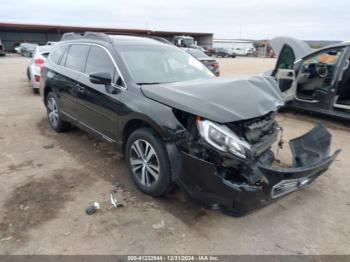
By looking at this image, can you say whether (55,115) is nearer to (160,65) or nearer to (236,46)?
(160,65)

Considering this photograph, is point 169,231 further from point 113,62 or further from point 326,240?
point 113,62

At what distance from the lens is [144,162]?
325cm

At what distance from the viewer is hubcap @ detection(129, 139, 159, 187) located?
3.12 m

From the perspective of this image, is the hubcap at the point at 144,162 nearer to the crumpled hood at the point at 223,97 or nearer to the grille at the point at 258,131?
the crumpled hood at the point at 223,97

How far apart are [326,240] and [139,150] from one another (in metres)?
2.02

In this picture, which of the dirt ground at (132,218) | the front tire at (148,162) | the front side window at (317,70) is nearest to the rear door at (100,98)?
the front tire at (148,162)

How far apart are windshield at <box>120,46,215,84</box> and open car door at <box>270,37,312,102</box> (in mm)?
3401

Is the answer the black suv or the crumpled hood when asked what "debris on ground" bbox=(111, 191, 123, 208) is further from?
the crumpled hood

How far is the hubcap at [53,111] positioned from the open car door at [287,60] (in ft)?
16.1

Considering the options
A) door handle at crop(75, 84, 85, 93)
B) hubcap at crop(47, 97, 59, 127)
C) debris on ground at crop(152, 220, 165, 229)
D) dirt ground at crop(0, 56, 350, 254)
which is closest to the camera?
dirt ground at crop(0, 56, 350, 254)

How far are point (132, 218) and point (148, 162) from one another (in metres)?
0.60

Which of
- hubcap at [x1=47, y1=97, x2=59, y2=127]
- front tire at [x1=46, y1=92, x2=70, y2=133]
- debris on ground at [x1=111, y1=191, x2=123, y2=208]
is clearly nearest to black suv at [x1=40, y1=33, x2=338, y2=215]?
debris on ground at [x1=111, y1=191, x2=123, y2=208]

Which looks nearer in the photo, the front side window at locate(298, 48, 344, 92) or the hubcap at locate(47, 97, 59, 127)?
the hubcap at locate(47, 97, 59, 127)

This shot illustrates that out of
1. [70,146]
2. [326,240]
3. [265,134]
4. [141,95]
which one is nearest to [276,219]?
[326,240]
